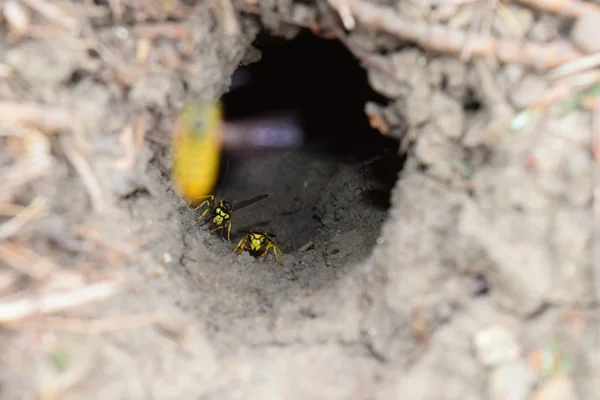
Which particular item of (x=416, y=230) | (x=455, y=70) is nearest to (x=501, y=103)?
(x=455, y=70)

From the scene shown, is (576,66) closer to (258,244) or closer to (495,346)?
(495,346)

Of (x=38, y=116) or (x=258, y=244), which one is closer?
(x=38, y=116)

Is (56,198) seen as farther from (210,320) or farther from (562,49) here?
(562,49)

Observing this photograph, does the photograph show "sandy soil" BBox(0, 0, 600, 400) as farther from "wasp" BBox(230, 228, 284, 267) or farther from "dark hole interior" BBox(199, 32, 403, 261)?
"wasp" BBox(230, 228, 284, 267)

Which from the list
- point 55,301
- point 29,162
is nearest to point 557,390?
point 55,301

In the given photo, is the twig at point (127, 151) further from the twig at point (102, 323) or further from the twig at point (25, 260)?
the twig at point (102, 323)

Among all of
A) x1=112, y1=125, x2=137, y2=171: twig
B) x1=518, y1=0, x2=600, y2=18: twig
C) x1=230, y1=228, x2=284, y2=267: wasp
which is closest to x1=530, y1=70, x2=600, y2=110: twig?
x1=518, y1=0, x2=600, y2=18: twig
